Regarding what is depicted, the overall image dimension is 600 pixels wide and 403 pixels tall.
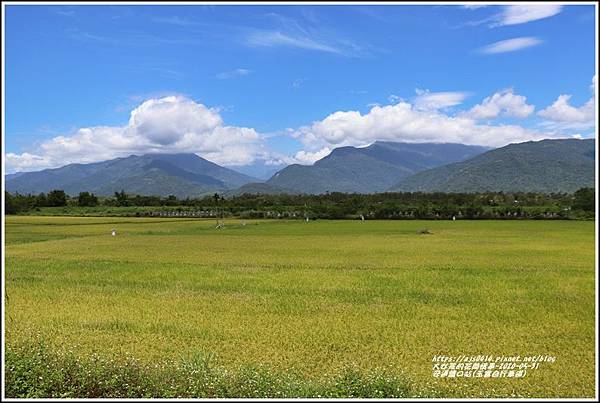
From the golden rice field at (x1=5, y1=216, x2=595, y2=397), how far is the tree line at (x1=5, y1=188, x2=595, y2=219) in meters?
41.2

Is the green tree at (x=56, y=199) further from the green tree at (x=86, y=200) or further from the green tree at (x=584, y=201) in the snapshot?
the green tree at (x=584, y=201)

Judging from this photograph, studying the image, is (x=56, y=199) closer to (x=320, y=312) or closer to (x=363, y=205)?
(x=363, y=205)

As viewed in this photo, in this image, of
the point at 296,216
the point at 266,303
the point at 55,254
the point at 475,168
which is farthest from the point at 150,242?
the point at 475,168

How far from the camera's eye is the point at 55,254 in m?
22.4

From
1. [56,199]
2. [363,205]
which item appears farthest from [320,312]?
[56,199]

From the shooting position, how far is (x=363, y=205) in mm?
68438

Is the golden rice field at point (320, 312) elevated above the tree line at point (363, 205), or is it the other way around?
the tree line at point (363, 205)

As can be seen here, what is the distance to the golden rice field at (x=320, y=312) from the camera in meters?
7.22

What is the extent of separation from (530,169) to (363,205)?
89.1 metres

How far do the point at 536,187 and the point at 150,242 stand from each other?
11581cm

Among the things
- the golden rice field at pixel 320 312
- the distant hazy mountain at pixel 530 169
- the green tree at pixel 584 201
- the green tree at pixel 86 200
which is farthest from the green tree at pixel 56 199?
the distant hazy mountain at pixel 530 169

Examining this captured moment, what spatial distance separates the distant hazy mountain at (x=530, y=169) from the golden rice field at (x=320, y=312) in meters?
110

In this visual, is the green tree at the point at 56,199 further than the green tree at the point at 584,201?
Yes

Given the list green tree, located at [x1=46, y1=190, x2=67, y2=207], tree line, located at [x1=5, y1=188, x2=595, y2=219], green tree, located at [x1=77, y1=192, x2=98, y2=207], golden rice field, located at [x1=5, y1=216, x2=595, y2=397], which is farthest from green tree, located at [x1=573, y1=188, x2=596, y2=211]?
green tree, located at [x1=46, y1=190, x2=67, y2=207]
